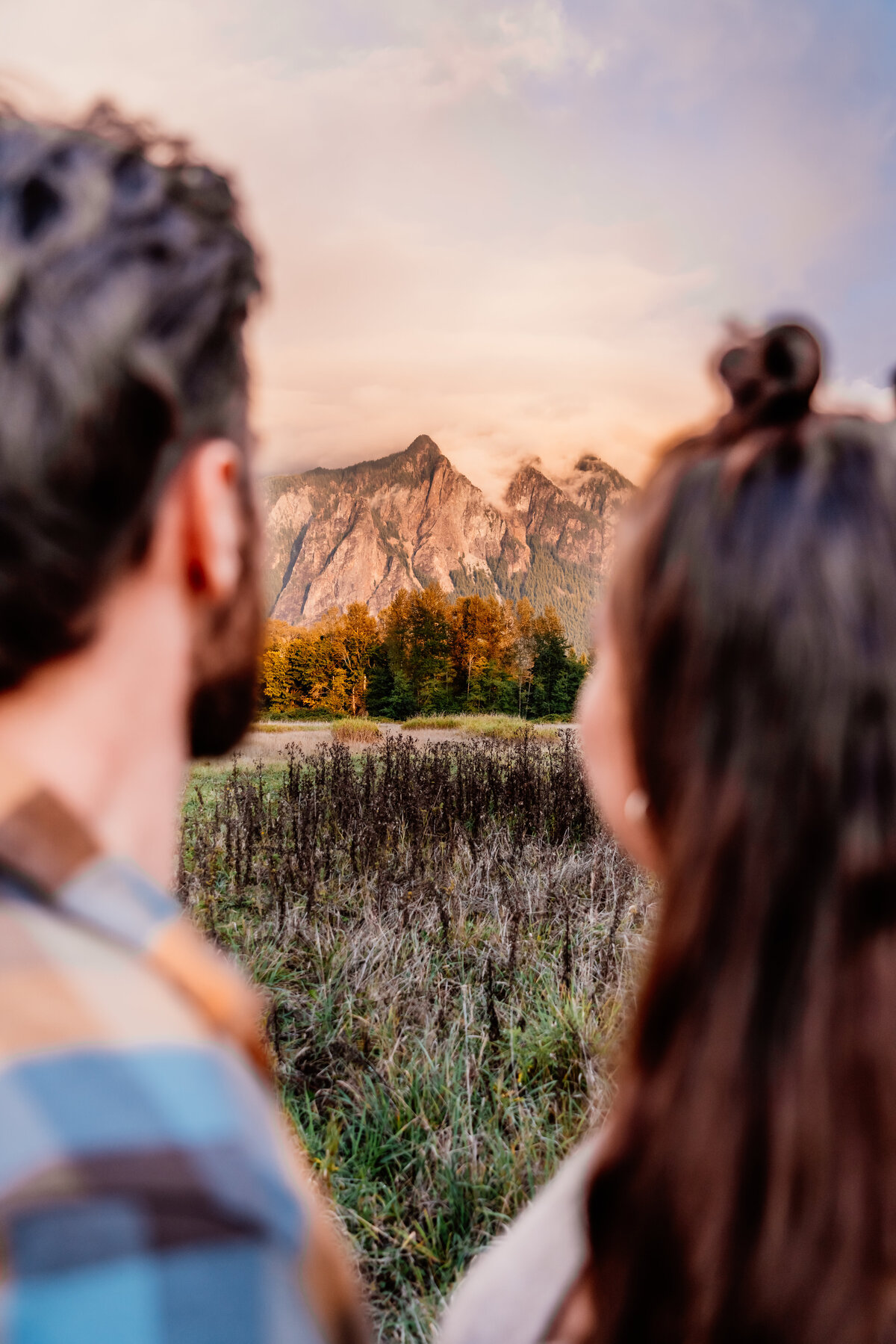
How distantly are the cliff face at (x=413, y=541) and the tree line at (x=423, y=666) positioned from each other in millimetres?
116143

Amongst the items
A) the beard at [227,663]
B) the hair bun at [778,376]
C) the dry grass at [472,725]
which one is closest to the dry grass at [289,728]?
the dry grass at [472,725]

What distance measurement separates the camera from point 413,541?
17612 cm

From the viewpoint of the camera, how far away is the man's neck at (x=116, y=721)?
2.18 ft

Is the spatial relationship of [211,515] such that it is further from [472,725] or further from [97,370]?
[472,725]

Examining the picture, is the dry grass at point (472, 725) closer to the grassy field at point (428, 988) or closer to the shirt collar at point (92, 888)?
the grassy field at point (428, 988)

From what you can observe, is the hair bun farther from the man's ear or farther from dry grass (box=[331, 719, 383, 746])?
dry grass (box=[331, 719, 383, 746])

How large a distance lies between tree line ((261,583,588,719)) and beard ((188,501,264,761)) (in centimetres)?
3667

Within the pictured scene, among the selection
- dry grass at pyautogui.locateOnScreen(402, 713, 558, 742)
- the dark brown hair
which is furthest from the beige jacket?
dry grass at pyautogui.locateOnScreen(402, 713, 558, 742)

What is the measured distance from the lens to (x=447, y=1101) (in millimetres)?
2623

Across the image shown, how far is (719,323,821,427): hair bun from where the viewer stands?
2.44 ft

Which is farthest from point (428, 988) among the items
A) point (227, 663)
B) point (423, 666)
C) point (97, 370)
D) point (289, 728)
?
point (423, 666)

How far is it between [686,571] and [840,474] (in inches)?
6.2

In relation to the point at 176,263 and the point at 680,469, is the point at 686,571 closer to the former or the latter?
the point at 680,469

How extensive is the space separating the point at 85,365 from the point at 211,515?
0.54ft
